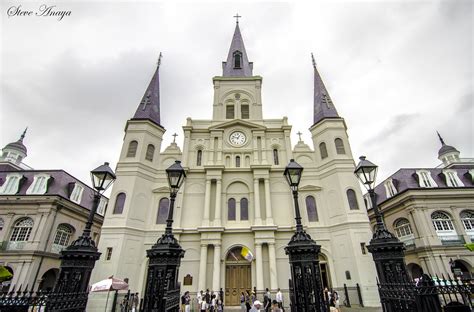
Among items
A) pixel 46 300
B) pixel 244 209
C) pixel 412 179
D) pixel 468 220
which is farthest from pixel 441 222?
pixel 46 300

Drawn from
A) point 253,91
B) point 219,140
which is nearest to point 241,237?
point 219,140

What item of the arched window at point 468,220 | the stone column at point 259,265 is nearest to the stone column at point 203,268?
the stone column at point 259,265

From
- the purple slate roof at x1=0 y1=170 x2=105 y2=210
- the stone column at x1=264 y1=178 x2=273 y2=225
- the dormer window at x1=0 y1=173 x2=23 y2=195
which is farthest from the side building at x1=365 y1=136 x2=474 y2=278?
the dormer window at x1=0 y1=173 x2=23 y2=195

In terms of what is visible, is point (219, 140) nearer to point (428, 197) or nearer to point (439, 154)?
point (428, 197)

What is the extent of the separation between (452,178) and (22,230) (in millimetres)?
37612

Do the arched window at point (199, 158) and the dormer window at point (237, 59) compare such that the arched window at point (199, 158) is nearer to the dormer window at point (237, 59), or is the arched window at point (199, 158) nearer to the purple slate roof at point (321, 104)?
the purple slate roof at point (321, 104)

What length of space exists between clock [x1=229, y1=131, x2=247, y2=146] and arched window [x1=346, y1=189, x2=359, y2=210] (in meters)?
10.5

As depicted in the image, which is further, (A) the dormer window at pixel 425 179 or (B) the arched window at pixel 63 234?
(A) the dormer window at pixel 425 179

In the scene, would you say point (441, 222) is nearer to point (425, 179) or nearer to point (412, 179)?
point (425, 179)

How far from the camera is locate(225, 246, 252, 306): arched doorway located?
16931 mm

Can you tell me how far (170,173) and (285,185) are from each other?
1498 centimetres

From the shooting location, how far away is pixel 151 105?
24.2 meters

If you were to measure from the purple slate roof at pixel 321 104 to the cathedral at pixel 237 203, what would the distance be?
0.42 ft

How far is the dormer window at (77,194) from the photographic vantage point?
21.3 metres
